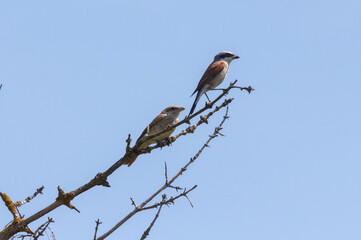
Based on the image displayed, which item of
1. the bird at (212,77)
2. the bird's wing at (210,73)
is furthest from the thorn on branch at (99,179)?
the bird's wing at (210,73)

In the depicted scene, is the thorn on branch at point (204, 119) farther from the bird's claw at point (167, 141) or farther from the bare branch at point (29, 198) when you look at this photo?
the bare branch at point (29, 198)

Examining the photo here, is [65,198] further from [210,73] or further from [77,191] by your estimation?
[210,73]

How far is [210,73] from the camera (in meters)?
10.4

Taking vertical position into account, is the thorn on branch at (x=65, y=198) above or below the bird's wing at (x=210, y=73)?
below

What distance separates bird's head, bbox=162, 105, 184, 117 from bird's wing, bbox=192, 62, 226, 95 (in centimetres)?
121

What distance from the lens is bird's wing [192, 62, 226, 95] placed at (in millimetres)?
10125

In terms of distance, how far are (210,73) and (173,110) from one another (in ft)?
6.08

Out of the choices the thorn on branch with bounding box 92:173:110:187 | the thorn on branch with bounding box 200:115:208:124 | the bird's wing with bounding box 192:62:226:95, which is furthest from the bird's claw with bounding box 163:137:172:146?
the bird's wing with bounding box 192:62:226:95

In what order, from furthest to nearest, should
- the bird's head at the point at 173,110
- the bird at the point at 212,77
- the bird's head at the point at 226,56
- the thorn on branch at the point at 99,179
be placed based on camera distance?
the bird's head at the point at 226,56 < the bird at the point at 212,77 < the bird's head at the point at 173,110 < the thorn on branch at the point at 99,179

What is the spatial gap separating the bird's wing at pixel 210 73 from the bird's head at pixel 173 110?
47.8 inches

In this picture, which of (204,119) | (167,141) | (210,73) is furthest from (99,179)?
(210,73)

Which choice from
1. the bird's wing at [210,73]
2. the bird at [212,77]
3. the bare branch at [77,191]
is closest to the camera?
the bare branch at [77,191]

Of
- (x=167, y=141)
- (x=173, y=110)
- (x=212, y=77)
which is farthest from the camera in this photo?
(x=212, y=77)

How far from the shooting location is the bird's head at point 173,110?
8.75 m
